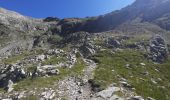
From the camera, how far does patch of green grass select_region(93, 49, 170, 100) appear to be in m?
73.6

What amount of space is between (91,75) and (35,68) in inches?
619

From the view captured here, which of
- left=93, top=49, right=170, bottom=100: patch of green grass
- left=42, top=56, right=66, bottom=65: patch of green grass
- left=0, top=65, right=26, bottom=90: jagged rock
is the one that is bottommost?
left=93, top=49, right=170, bottom=100: patch of green grass

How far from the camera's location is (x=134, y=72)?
8675 centimetres

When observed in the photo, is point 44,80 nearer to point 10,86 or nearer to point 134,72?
point 10,86

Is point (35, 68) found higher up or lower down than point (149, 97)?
higher up

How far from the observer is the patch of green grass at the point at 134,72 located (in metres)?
73.6

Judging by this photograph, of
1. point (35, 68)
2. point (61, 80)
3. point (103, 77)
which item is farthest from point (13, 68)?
point (103, 77)

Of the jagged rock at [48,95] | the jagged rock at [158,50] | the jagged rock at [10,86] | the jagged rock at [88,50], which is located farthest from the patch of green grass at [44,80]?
the jagged rock at [158,50]

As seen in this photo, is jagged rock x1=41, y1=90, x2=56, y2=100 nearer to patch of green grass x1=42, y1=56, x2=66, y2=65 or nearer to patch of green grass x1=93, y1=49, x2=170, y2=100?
patch of green grass x1=93, y1=49, x2=170, y2=100

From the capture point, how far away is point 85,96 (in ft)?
214

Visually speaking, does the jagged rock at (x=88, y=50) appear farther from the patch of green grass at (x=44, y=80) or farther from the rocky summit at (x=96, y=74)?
the patch of green grass at (x=44, y=80)

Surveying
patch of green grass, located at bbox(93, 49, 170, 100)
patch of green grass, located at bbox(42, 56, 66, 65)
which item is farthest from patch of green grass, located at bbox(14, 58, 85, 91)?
patch of green grass, located at bbox(42, 56, 66, 65)

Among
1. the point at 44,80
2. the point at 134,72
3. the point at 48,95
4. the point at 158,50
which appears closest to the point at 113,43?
the point at 158,50

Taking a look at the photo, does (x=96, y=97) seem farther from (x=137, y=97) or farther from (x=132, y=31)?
(x=132, y=31)
